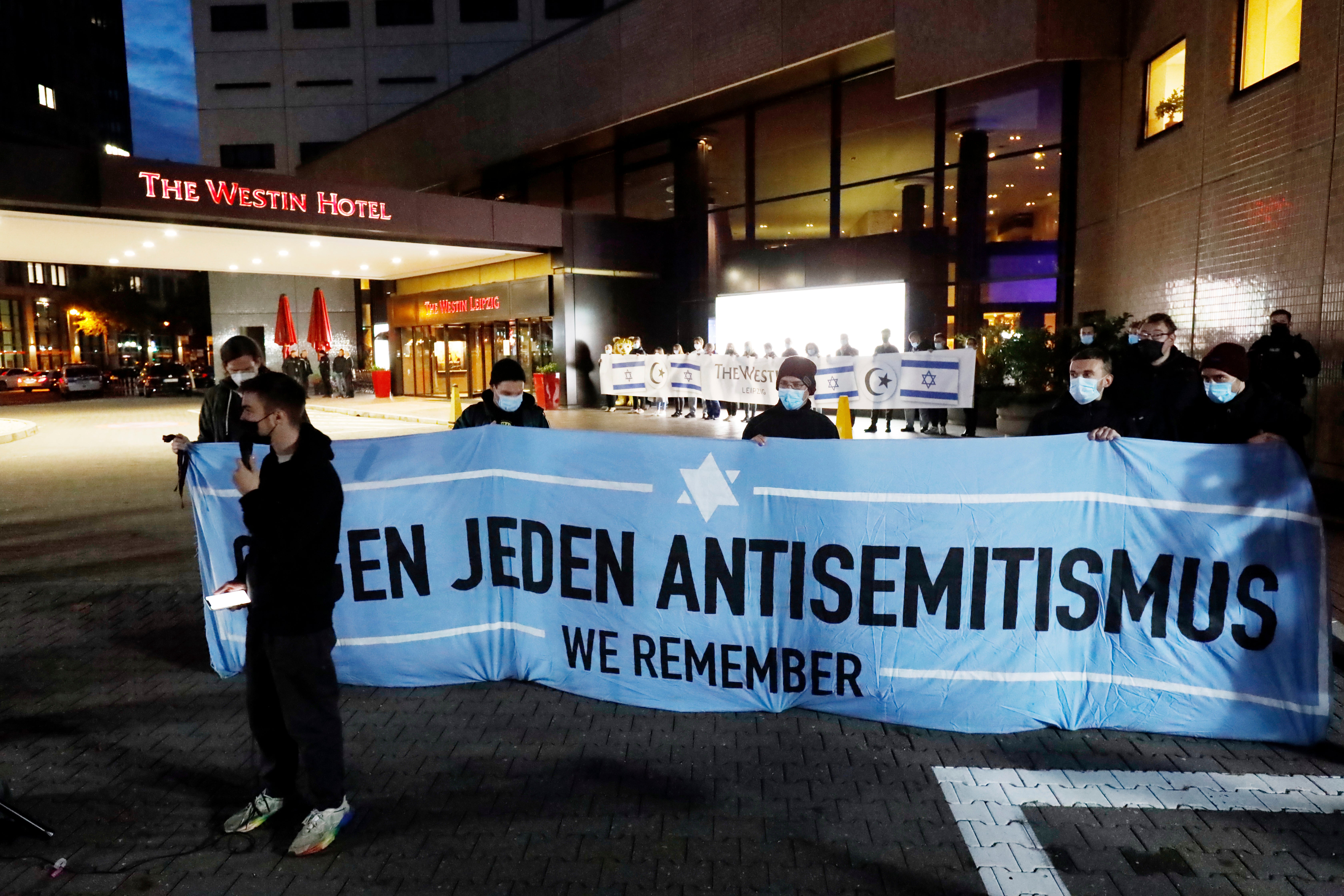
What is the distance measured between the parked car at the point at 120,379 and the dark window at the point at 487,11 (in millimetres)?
26280

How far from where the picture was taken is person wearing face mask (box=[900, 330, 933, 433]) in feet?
52.1

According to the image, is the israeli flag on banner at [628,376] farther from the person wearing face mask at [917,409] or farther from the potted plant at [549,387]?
the person wearing face mask at [917,409]

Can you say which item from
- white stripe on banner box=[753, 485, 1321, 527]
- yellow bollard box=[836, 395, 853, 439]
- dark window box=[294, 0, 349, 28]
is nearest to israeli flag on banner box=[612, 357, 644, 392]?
A: yellow bollard box=[836, 395, 853, 439]

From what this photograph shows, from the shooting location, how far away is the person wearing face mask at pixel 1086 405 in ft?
17.2

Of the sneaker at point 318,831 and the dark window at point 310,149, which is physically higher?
the dark window at point 310,149

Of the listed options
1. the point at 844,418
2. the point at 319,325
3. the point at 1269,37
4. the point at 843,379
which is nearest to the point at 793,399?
the point at 844,418

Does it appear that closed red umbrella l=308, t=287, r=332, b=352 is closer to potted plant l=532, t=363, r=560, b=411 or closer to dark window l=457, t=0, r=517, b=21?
potted plant l=532, t=363, r=560, b=411

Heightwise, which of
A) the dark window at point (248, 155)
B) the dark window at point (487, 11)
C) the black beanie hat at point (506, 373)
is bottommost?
the black beanie hat at point (506, 373)

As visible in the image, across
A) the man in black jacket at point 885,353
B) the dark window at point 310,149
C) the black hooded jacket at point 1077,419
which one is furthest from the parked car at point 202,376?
the black hooded jacket at point 1077,419

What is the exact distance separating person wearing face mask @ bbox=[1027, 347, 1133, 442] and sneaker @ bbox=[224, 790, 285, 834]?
14.7 ft

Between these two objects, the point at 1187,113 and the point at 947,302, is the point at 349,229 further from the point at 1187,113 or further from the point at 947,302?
the point at 1187,113

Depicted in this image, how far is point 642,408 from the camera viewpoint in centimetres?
2389

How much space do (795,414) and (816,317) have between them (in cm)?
1666

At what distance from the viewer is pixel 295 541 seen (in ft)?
11.0
